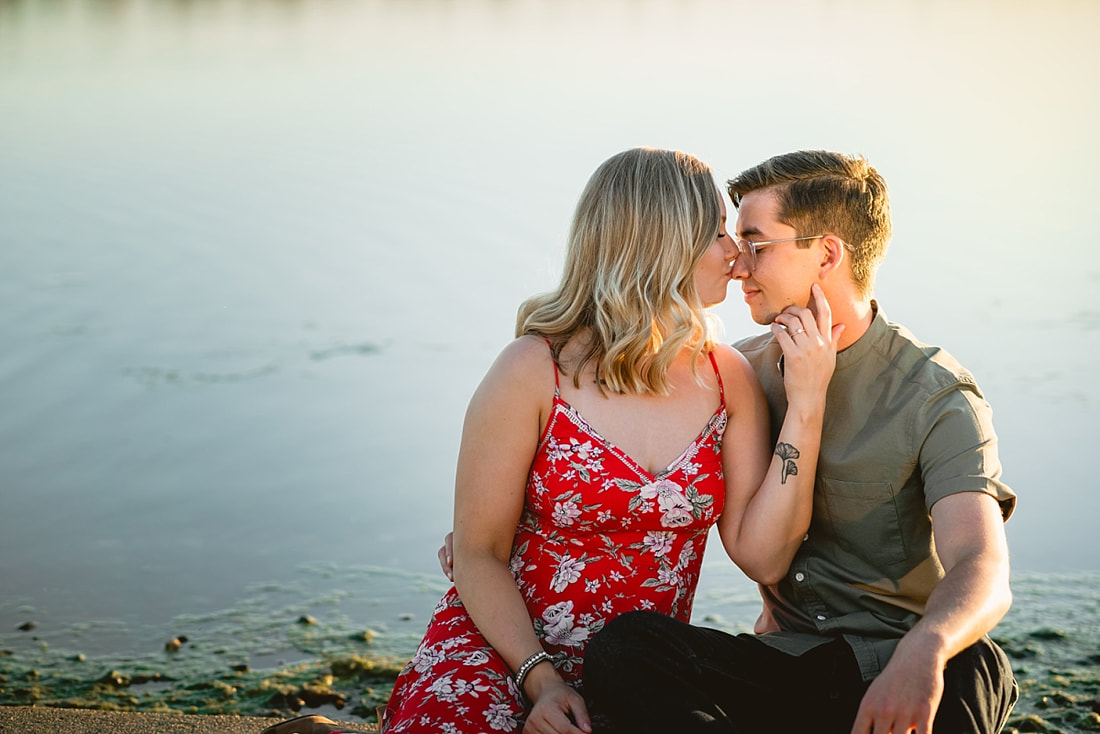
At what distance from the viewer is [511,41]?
1616 cm

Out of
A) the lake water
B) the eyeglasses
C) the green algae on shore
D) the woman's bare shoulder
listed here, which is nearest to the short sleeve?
the eyeglasses

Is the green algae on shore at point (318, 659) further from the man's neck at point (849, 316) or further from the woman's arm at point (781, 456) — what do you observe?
the man's neck at point (849, 316)

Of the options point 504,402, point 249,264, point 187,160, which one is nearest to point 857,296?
point 504,402

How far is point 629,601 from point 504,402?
22.6 inches

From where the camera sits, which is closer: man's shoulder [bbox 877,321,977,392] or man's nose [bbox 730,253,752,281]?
man's shoulder [bbox 877,321,977,392]

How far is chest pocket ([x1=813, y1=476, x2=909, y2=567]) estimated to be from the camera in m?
2.82

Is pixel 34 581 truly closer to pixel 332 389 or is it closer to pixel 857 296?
pixel 332 389

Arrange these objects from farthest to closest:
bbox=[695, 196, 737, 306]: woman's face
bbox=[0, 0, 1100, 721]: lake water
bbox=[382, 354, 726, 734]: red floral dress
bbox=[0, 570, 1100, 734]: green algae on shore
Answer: bbox=[0, 0, 1100, 721]: lake water → bbox=[0, 570, 1100, 734]: green algae on shore → bbox=[695, 196, 737, 306]: woman's face → bbox=[382, 354, 726, 734]: red floral dress

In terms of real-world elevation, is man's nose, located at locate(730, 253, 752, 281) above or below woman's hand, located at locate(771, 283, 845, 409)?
above

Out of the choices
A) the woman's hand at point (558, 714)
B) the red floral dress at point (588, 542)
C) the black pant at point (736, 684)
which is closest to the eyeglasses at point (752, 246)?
the red floral dress at point (588, 542)

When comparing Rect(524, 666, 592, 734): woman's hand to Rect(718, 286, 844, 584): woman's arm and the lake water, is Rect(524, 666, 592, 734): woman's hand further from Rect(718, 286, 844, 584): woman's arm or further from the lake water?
the lake water

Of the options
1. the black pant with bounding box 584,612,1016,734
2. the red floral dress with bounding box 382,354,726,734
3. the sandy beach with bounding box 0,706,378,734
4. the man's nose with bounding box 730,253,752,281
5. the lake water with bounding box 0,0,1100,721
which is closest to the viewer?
the black pant with bounding box 584,612,1016,734

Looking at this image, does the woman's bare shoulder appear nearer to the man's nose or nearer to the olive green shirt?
the man's nose

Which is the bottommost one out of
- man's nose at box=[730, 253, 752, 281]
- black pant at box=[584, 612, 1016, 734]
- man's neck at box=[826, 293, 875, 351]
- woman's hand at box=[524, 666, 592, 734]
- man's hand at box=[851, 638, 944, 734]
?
woman's hand at box=[524, 666, 592, 734]
